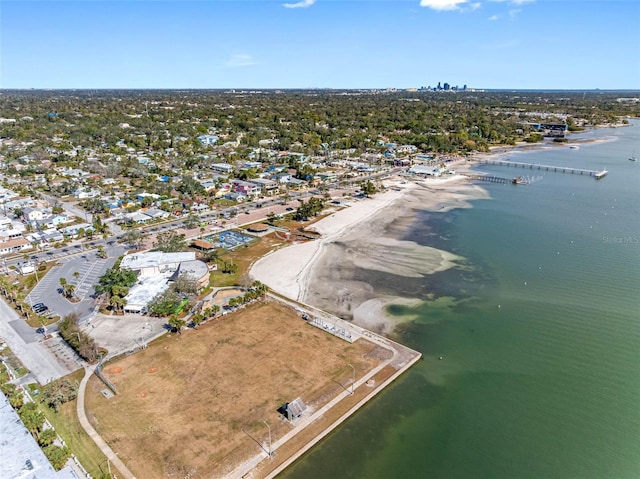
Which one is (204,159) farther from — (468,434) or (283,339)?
(468,434)

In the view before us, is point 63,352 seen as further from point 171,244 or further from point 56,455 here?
point 171,244

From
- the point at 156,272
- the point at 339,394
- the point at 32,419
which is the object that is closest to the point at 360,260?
the point at 156,272

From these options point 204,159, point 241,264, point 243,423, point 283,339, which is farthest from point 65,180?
point 243,423

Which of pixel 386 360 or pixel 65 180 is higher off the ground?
pixel 65 180

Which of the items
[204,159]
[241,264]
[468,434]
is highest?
[204,159]

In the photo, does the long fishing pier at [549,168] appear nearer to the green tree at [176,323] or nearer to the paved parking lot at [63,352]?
the green tree at [176,323]

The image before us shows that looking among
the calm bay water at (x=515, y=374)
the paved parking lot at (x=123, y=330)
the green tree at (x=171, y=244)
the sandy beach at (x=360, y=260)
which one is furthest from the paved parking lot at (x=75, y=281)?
the calm bay water at (x=515, y=374)
